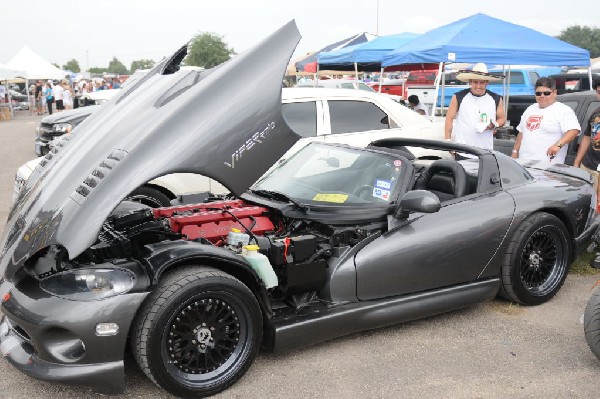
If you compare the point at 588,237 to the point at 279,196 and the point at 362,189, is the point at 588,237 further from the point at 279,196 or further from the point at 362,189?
the point at 279,196

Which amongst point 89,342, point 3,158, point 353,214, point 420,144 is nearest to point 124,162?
point 89,342

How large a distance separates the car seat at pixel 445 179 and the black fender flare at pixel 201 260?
1650 millimetres

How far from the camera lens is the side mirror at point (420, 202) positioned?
3588mm

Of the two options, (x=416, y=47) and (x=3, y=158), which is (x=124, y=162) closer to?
(x=416, y=47)

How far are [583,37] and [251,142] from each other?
120230mm

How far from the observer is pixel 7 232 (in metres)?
3.48

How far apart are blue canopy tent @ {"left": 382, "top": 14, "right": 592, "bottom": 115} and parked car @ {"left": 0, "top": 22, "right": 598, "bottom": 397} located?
5.57 meters

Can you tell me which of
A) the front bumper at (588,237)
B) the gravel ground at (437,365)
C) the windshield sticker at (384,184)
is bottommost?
the gravel ground at (437,365)

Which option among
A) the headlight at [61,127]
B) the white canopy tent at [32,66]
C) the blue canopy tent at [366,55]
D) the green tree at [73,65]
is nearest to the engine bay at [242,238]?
the headlight at [61,127]

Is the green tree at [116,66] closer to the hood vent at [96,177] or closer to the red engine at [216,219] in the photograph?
the red engine at [216,219]

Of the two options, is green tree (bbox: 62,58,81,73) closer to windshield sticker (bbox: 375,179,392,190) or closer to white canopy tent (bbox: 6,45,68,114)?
white canopy tent (bbox: 6,45,68,114)

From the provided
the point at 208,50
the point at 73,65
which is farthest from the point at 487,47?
the point at 73,65

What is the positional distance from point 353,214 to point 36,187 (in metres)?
2.04

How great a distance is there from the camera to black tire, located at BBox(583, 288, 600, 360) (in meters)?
3.50
